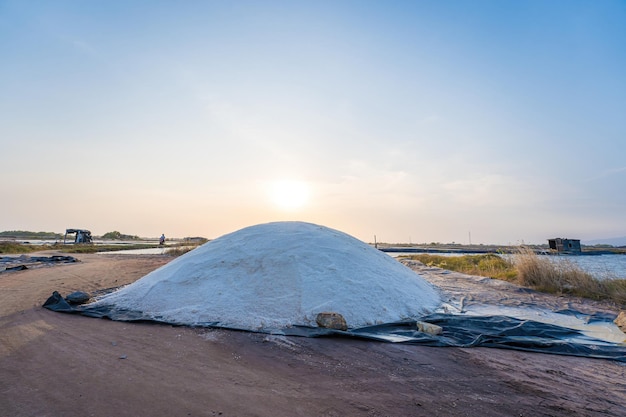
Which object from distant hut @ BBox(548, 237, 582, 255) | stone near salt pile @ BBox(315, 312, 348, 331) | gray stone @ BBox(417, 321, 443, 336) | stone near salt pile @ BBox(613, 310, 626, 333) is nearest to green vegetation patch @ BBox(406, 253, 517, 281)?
stone near salt pile @ BBox(613, 310, 626, 333)

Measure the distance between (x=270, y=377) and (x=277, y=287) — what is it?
2641 mm

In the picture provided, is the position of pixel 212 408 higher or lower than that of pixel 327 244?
lower

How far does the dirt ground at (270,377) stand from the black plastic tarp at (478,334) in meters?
0.17

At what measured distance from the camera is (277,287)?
568cm

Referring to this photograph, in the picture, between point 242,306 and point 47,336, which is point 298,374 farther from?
point 47,336

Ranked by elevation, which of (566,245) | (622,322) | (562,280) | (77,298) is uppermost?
(566,245)

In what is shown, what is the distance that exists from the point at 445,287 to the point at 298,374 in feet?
22.9

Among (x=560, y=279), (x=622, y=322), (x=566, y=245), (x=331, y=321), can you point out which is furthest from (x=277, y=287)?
(x=566, y=245)

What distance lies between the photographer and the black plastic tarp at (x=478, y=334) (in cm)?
421

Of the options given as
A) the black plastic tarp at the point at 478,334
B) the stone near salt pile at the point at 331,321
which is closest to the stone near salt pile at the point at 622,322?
the black plastic tarp at the point at 478,334

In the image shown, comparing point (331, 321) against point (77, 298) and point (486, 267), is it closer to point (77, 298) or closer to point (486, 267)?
point (77, 298)

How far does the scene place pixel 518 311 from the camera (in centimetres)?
640

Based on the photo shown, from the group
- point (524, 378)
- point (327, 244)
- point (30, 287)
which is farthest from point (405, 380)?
point (30, 287)

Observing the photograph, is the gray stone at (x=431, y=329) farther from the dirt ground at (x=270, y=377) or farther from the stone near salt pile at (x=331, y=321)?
the stone near salt pile at (x=331, y=321)
